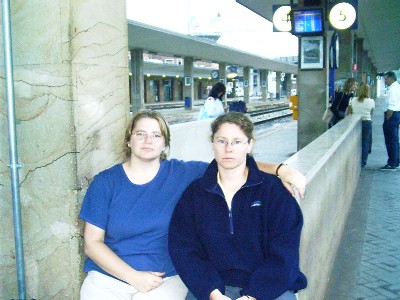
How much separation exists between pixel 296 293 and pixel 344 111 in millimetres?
7861

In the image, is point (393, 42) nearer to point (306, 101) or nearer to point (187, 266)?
point (306, 101)

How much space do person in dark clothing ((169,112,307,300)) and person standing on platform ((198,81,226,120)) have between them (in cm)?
496

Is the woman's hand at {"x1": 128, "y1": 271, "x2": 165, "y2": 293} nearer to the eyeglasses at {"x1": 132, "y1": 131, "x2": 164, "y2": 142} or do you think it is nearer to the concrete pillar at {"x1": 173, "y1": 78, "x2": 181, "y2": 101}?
the eyeglasses at {"x1": 132, "y1": 131, "x2": 164, "y2": 142}

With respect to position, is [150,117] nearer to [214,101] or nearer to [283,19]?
[214,101]

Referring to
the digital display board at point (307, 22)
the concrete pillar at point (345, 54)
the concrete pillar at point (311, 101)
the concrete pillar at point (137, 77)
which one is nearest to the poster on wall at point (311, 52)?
the concrete pillar at point (311, 101)

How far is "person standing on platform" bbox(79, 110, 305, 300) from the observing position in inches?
98.1

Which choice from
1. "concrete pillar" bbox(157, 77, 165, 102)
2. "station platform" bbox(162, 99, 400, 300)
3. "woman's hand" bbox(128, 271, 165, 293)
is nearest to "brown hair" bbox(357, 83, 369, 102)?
"station platform" bbox(162, 99, 400, 300)

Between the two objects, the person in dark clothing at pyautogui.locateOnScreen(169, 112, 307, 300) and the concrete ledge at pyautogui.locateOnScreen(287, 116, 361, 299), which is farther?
the concrete ledge at pyautogui.locateOnScreen(287, 116, 361, 299)

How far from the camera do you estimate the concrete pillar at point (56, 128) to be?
2.55 metres

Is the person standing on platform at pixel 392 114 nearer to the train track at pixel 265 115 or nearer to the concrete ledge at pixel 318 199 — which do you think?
the concrete ledge at pixel 318 199

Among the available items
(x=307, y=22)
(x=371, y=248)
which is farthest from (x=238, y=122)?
(x=307, y=22)

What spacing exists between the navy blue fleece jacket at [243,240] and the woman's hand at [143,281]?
15 cm

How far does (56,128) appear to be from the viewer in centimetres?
260

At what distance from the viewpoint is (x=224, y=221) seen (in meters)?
2.37
